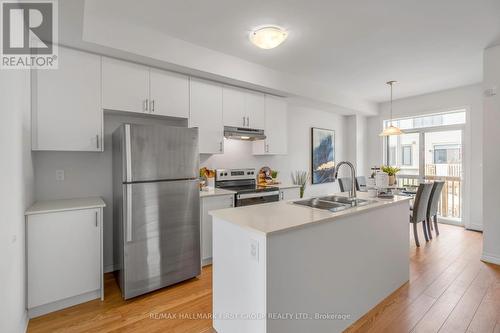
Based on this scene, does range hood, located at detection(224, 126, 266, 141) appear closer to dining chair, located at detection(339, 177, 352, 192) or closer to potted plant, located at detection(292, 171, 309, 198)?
potted plant, located at detection(292, 171, 309, 198)

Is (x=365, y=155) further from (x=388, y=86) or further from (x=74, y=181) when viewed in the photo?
(x=74, y=181)

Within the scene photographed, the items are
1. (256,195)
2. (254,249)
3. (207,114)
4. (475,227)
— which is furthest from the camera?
(475,227)

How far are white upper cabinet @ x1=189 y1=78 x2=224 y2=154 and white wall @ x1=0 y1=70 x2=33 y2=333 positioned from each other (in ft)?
5.25

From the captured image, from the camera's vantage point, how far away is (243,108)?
3709 millimetres

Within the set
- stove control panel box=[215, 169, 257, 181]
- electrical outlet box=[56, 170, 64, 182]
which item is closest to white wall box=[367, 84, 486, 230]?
stove control panel box=[215, 169, 257, 181]

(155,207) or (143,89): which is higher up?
(143,89)

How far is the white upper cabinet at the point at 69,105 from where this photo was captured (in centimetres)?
232

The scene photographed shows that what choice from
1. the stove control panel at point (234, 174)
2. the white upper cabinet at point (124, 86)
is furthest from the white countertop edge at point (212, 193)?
the white upper cabinet at point (124, 86)

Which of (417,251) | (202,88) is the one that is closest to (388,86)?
(417,251)

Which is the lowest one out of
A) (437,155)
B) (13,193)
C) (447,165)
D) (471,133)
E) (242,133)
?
(13,193)

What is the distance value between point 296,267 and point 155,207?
1536 millimetres

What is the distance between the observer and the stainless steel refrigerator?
7.76 feet

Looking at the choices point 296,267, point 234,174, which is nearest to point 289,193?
point 234,174

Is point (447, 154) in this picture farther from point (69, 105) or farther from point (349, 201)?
point (69, 105)
